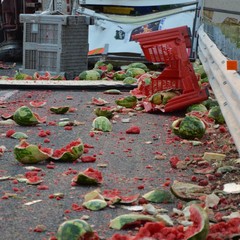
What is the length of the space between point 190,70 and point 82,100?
1.82 m

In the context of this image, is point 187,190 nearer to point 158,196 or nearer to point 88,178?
point 158,196

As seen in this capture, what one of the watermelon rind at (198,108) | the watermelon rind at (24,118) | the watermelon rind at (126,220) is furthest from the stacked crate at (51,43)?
the watermelon rind at (126,220)

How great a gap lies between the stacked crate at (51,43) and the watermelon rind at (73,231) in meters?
12.5

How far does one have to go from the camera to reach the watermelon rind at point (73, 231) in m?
4.44

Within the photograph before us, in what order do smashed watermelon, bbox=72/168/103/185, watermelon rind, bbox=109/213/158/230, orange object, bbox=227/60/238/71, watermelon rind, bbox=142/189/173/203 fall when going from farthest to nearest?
orange object, bbox=227/60/238/71
smashed watermelon, bbox=72/168/103/185
watermelon rind, bbox=142/189/173/203
watermelon rind, bbox=109/213/158/230

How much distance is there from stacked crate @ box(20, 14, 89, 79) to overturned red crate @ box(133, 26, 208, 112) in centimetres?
655

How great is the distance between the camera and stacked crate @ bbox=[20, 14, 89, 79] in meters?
17.0

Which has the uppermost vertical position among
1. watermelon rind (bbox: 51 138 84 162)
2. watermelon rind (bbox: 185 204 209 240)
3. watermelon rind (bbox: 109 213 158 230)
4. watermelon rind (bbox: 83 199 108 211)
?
watermelon rind (bbox: 185 204 209 240)

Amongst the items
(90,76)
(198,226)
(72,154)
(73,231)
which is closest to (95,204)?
(73,231)

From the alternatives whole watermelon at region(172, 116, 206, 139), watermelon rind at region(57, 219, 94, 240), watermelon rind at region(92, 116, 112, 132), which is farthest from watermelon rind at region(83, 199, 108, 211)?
watermelon rind at region(92, 116, 112, 132)

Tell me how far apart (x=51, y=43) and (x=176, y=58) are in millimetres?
7130

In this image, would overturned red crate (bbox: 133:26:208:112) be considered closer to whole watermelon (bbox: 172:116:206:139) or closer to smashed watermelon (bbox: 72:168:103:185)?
whole watermelon (bbox: 172:116:206:139)

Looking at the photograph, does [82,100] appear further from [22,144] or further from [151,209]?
[151,209]

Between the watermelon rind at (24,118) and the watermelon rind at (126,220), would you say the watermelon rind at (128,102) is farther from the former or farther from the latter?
the watermelon rind at (126,220)
